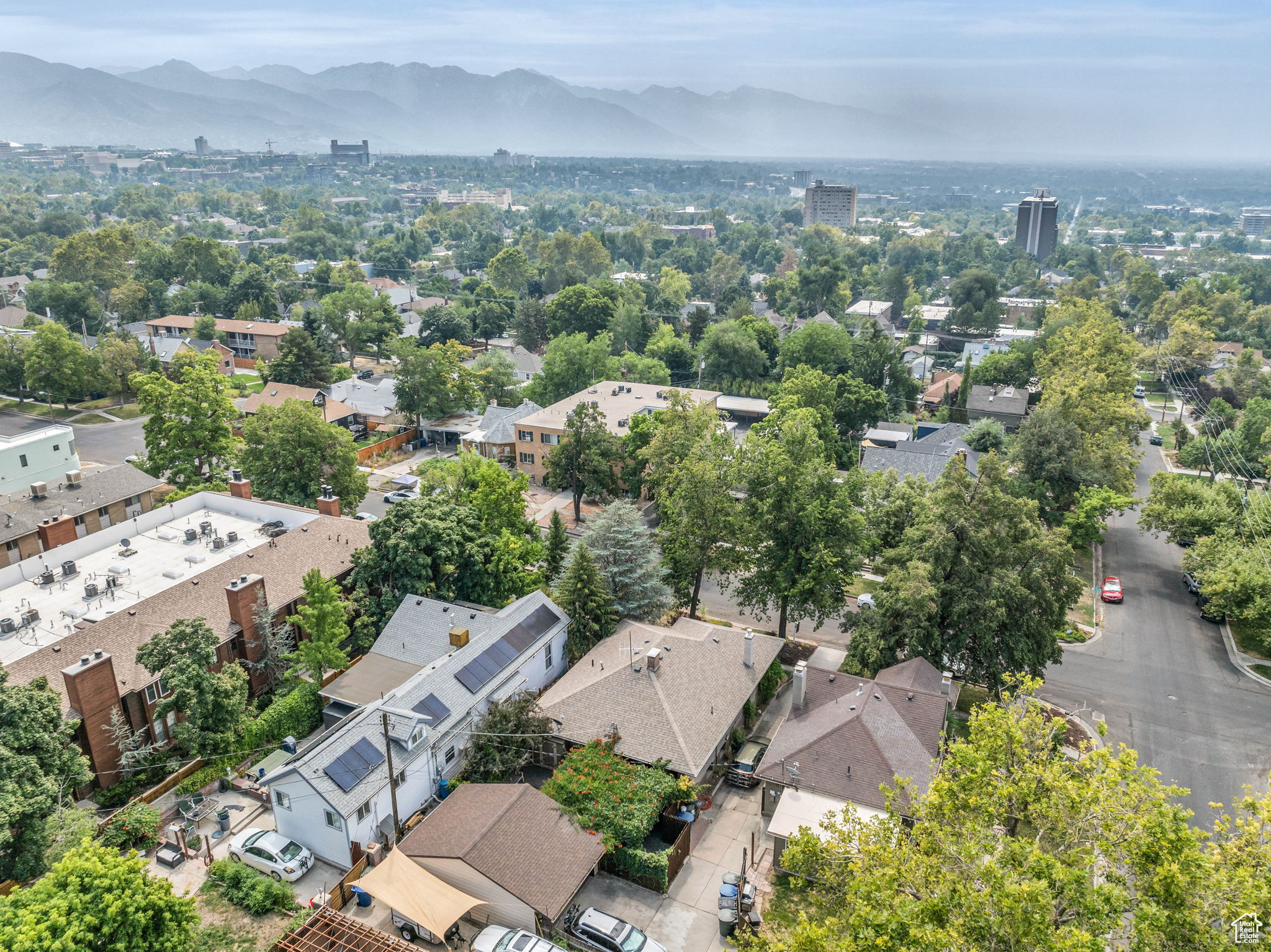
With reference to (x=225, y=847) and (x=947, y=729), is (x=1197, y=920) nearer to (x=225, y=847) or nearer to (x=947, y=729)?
(x=947, y=729)

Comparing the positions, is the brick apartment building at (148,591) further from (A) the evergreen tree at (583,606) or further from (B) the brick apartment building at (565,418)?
(B) the brick apartment building at (565,418)

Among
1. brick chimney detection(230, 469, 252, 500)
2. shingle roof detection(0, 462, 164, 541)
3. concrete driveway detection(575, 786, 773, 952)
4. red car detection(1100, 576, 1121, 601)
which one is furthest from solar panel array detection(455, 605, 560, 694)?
red car detection(1100, 576, 1121, 601)

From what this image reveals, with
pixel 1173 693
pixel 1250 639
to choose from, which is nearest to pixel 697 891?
pixel 1173 693

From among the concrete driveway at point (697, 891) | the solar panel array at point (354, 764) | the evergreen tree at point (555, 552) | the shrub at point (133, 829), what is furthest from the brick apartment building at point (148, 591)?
the concrete driveway at point (697, 891)

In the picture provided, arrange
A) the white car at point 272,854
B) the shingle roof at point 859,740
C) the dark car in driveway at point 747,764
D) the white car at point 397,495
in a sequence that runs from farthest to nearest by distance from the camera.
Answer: the white car at point 397,495 → the dark car in driveway at point 747,764 → the shingle roof at point 859,740 → the white car at point 272,854

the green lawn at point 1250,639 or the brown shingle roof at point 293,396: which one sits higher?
the brown shingle roof at point 293,396

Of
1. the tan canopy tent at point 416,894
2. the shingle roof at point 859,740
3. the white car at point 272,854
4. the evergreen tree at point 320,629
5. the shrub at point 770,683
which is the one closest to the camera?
the tan canopy tent at point 416,894
